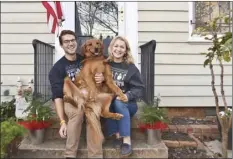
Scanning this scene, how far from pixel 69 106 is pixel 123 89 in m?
0.60

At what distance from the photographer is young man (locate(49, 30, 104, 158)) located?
287 cm

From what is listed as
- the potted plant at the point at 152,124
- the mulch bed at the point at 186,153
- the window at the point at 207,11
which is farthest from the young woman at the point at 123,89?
the window at the point at 207,11

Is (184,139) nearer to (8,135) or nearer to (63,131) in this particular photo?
(63,131)

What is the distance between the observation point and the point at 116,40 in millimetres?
3160

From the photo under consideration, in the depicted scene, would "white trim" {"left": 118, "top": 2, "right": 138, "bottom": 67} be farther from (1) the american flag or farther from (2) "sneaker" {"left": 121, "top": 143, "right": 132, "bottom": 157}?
(2) "sneaker" {"left": 121, "top": 143, "right": 132, "bottom": 157}

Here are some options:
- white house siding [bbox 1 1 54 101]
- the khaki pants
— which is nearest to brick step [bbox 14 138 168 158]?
the khaki pants

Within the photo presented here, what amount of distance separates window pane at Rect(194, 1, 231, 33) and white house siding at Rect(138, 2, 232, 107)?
23cm

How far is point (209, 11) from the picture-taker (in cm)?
476

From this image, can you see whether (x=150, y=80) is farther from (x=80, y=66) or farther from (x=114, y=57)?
(x=80, y=66)

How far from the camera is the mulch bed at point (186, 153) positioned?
3.20 m

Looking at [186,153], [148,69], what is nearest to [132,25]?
[148,69]

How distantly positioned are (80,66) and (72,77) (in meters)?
0.15

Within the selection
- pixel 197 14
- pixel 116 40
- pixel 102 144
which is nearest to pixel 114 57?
pixel 116 40

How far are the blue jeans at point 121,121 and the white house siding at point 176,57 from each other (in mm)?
1678
